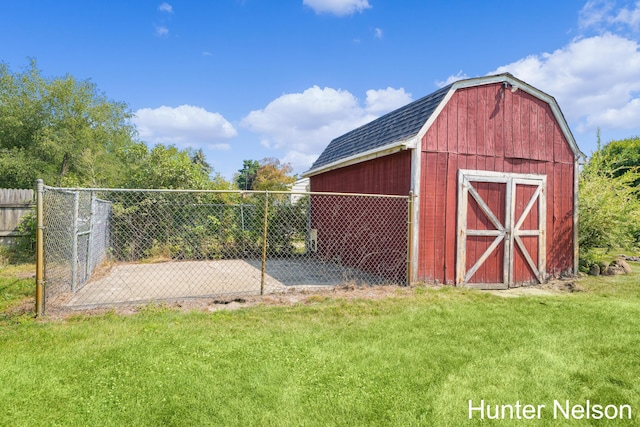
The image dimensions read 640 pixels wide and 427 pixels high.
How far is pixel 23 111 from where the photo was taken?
1539 cm

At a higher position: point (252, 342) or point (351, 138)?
point (351, 138)

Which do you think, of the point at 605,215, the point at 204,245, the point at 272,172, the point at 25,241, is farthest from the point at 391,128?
the point at 272,172

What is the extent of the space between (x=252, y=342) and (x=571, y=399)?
101 inches

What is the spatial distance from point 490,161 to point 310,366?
17.9 feet

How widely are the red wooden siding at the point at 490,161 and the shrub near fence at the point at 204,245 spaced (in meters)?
0.58

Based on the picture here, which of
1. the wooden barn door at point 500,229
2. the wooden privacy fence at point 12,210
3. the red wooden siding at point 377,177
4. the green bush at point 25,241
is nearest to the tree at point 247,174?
the wooden privacy fence at point 12,210

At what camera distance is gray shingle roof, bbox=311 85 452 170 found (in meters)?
6.36

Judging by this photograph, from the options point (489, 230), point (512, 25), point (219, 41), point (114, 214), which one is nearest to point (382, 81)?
point (512, 25)

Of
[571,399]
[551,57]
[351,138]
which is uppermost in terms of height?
[551,57]

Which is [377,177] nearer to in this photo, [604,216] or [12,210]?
[604,216]

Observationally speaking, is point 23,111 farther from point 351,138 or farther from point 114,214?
point 351,138

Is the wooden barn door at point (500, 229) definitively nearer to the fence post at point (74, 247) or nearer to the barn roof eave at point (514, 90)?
the barn roof eave at point (514, 90)

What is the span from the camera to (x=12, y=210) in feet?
27.6

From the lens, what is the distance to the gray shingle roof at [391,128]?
20.9ft
